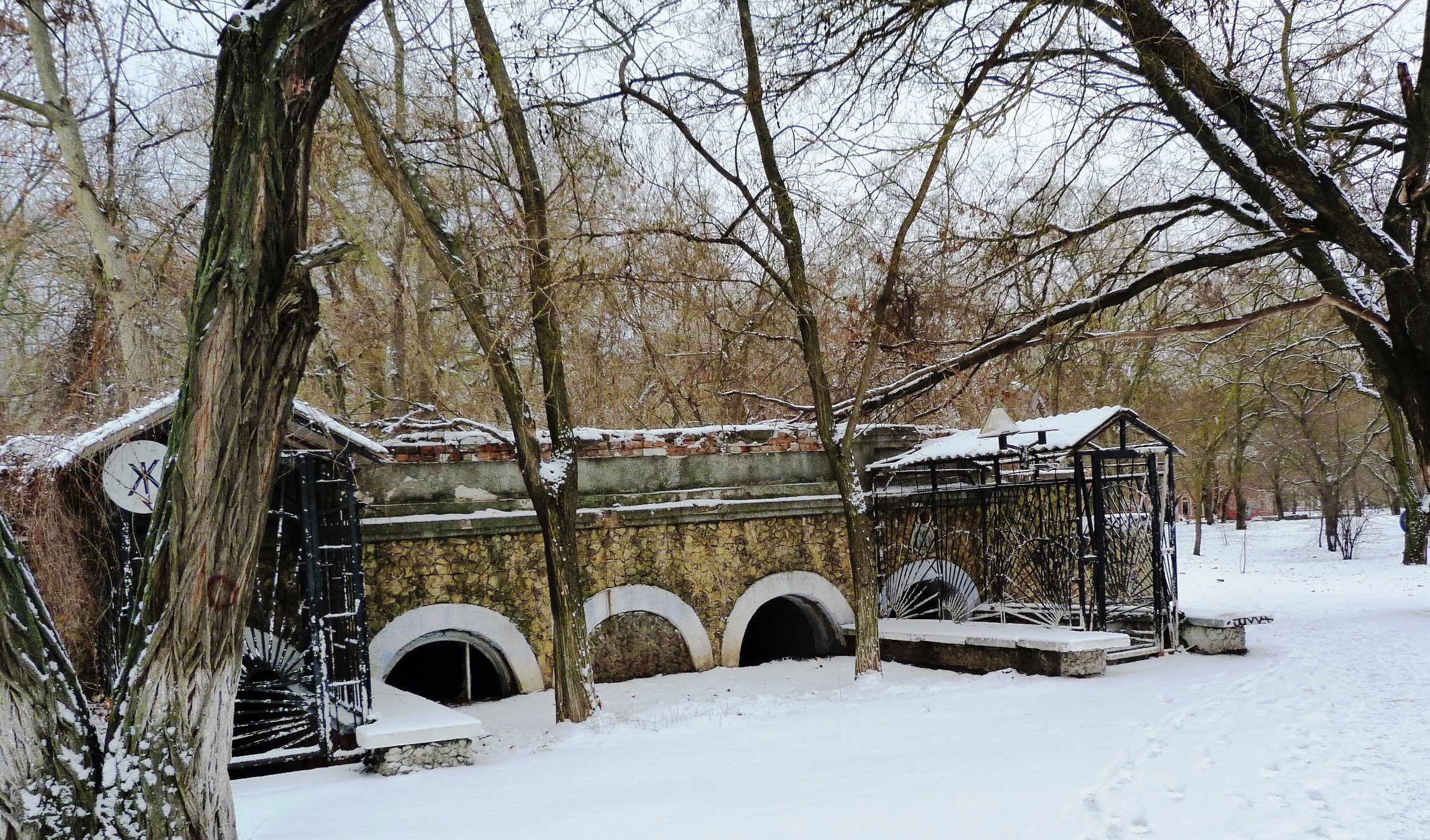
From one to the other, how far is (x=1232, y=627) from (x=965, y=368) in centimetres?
397

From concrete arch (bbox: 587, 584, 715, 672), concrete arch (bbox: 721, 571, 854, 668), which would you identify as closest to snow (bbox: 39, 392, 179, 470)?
concrete arch (bbox: 587, 584, 715, 672)

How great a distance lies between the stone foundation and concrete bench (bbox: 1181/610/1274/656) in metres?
7.63

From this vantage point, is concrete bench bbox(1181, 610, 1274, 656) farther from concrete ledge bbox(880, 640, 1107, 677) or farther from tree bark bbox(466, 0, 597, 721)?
tree bark bbox(466, 0, 597, 721)

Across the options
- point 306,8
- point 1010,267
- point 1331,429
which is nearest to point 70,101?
point 306,8

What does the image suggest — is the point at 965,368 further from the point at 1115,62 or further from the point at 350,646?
the point at 350,646

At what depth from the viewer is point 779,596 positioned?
471 inches

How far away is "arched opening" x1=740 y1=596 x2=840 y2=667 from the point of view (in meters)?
12.2

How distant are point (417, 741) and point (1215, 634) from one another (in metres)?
8.05

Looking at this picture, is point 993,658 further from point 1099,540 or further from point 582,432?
point 582,432

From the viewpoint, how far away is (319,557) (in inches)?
283

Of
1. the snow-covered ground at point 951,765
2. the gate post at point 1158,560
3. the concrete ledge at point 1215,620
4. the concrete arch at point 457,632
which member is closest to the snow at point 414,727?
the snow-covered ground at point 951,765

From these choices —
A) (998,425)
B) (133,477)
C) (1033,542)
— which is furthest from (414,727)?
(1033,542)

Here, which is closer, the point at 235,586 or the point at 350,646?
the point at 235,586

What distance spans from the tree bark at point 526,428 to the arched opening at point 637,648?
9.32 ft
